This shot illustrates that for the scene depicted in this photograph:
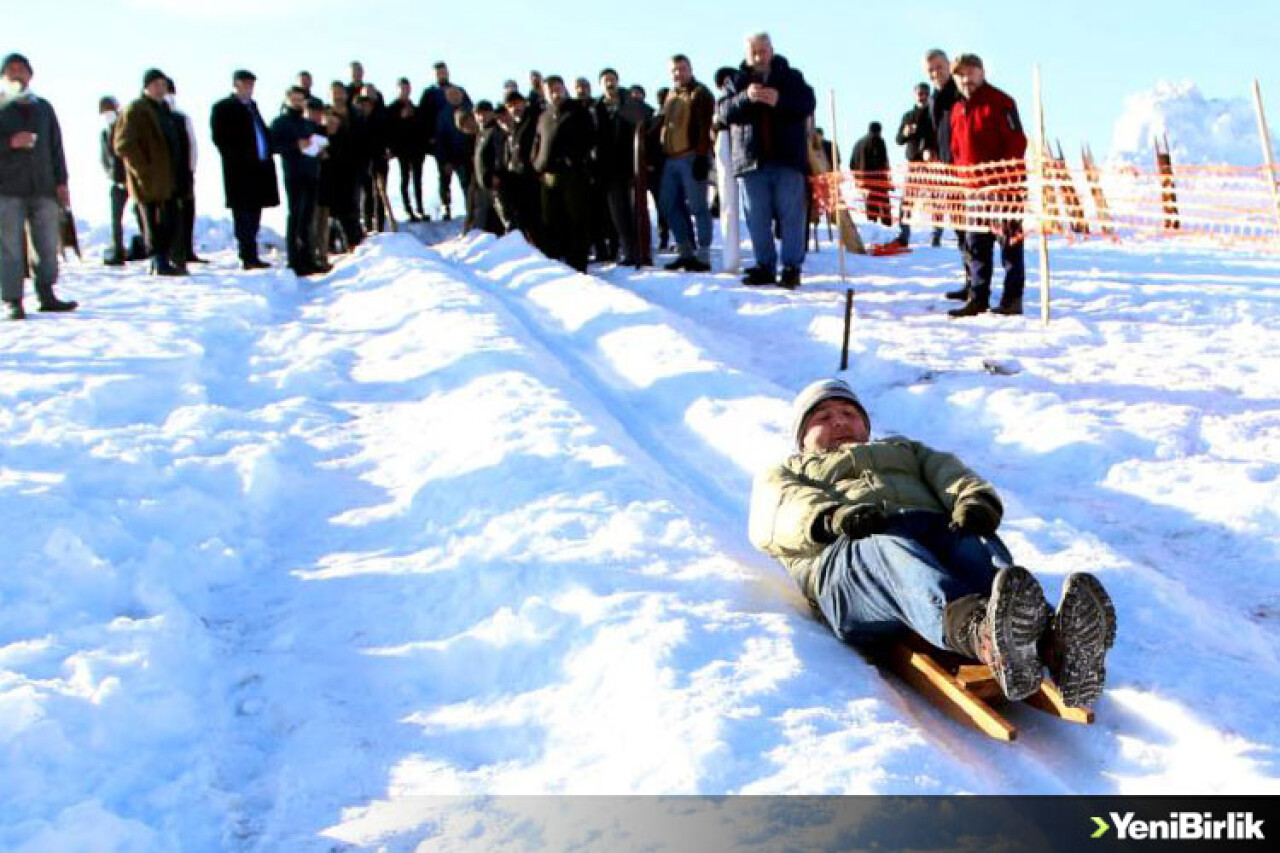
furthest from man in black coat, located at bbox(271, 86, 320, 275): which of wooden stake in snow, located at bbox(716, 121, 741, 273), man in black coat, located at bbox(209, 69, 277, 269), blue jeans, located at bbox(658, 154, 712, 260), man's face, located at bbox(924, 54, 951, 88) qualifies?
man's face, located at bbox(924, 54, 951, 88)

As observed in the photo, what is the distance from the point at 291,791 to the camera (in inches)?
101

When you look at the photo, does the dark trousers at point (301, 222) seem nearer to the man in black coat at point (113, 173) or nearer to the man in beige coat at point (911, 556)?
the man in black coat at point (113, 173)

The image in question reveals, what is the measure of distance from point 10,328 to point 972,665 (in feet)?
25.3

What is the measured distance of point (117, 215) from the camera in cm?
Answer: 1346

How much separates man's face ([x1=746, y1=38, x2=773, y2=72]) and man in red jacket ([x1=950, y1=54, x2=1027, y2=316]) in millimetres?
1781

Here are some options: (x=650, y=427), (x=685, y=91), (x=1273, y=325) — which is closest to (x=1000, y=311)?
(x=1273, y=325)

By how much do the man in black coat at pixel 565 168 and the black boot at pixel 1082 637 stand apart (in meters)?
10.0

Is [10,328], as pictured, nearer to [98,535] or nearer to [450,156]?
[98,535]

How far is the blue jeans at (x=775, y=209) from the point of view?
9.63m

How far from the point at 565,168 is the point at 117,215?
230 inches

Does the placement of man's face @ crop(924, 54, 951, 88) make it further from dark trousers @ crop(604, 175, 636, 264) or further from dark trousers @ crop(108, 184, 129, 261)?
dark trousers @ crop(108, 184, 129, 261)

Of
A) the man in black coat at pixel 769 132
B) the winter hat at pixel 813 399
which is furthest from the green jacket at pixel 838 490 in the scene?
the man in black coat at pixel 769 132

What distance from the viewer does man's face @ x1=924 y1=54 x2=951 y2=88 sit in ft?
31.2

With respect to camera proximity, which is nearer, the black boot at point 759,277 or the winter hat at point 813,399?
the winter hat at point 813,399
